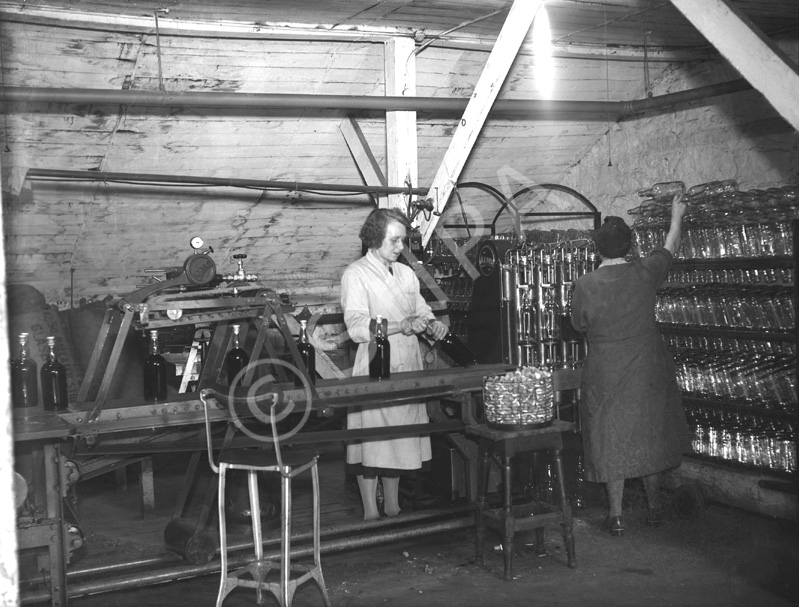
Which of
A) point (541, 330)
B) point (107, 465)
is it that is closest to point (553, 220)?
point (541, 330)

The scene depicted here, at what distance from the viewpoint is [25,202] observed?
248 inches

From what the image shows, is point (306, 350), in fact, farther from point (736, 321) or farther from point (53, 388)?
point (736, 321)

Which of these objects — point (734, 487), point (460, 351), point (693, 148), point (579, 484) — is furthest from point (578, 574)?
point (693, 148)

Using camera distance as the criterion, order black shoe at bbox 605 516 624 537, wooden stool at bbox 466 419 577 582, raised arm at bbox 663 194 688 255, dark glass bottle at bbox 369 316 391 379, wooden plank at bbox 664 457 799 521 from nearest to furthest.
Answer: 1. wooden stool at bbox 466 419 577 582
2. dark glass bottle at bbox 369 316 391 379
3. black shoe at bbox 605 516 624 537
4. raised arm at bbox 663 194 688 255
5. wooden plank at bbox 664 457 799 521

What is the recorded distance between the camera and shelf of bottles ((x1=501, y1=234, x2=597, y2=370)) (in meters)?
5.60

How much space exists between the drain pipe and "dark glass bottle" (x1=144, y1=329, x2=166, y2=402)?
4.97 ft

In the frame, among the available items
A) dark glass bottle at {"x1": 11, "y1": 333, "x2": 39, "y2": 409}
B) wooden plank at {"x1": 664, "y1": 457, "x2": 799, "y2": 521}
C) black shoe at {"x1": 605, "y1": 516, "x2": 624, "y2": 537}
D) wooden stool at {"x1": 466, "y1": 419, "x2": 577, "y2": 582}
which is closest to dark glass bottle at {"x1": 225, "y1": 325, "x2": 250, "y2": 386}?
dark glass bottle at {"x1": 11, "y1": 333, "x2": 39, "y2": 409}

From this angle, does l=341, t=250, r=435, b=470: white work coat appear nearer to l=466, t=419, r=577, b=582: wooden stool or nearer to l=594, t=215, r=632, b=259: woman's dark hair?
l=466, t=419, r=577, b=582: wooden stool

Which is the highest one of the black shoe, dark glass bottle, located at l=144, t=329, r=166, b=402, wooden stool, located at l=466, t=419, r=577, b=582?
dark glass bottle, located at l=144, t=329, r=166, b=402

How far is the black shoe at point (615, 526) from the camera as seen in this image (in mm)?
5156

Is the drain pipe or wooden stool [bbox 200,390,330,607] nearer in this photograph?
wooden stool [bbox 200,390,330,607]

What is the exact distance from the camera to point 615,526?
16.9 feet

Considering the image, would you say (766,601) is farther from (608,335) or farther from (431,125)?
(431,125)

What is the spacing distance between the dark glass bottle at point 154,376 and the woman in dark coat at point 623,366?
2341 mm
